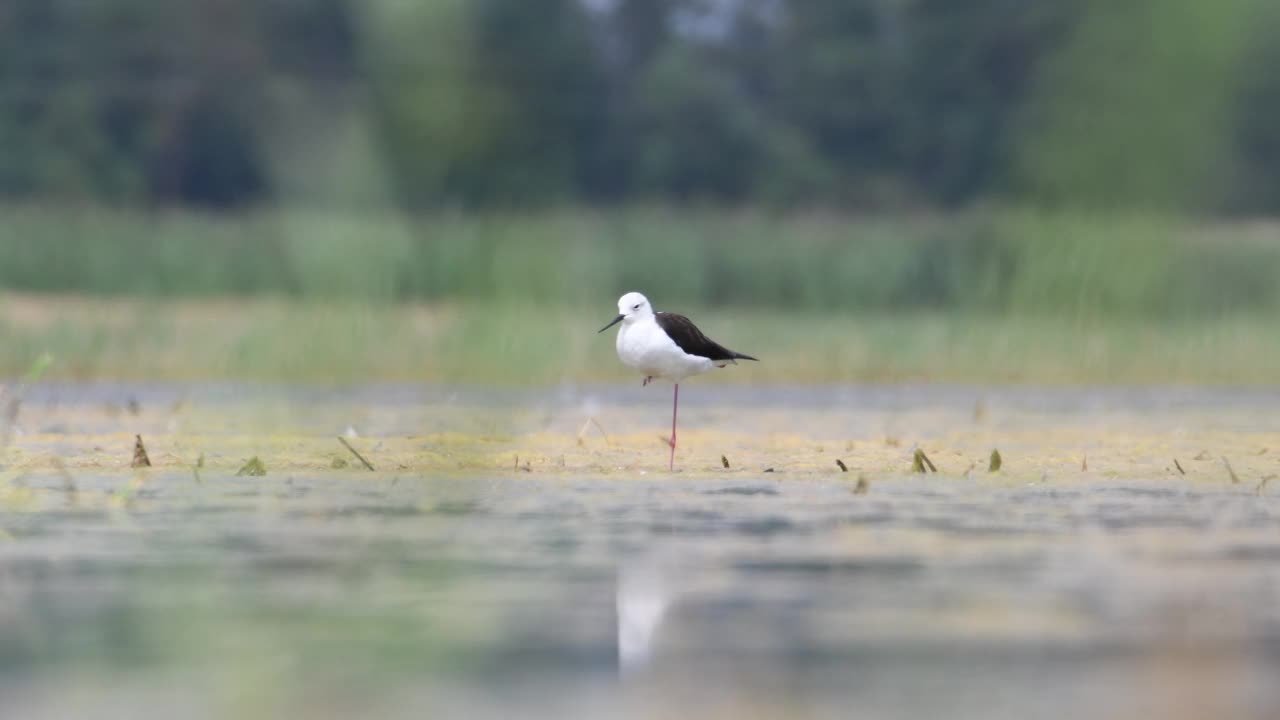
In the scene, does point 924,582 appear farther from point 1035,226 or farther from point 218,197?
point 218,197

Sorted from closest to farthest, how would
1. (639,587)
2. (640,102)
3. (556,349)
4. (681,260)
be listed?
(639,587)
(556,349)
(681,260)
(640,102)

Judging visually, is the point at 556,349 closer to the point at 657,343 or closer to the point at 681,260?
the point at 657,343

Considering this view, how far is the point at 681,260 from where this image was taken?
22.4 metres

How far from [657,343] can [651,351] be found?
0.14 feet

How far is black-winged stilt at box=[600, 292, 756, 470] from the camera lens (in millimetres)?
10281

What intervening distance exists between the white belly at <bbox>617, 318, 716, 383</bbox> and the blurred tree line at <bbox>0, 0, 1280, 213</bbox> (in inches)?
747

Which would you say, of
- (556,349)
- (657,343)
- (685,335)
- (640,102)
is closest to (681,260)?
(556,349)

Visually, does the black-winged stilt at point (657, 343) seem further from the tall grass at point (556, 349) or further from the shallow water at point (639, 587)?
the tall grass at point (556, 349)

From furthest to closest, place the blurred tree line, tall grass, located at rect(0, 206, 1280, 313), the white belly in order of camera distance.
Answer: the blurred tree line
tall grass, located at rect(0, 206, 1280, 313)
the white belly

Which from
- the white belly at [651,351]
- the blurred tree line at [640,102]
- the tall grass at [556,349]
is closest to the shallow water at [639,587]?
the white belly at [651,351]

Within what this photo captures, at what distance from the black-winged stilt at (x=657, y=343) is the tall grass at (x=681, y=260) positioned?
7.45m

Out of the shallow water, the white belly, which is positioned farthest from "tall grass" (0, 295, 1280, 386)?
the shallow water

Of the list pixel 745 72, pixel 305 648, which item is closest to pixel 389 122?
pixel 745 72

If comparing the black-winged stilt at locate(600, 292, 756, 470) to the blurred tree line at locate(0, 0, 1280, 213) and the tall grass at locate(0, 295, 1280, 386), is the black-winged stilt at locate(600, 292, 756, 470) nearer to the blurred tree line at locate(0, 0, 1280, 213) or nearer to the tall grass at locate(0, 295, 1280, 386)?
the tall grass at locate(0, 295, 1280, 386)
